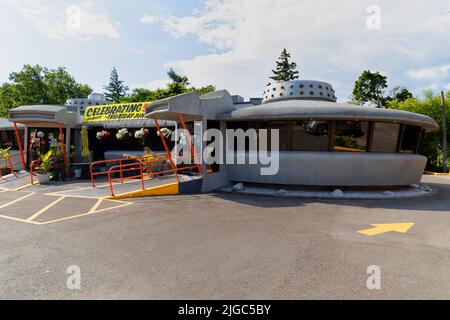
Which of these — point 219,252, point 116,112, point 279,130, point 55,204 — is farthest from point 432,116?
point 55,204

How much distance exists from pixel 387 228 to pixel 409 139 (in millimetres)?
7724

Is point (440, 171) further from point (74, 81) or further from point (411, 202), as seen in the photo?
point (74, 81)

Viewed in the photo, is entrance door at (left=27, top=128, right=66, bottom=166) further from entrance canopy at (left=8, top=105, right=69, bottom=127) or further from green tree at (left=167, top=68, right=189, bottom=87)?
green tree at (left=167, top=68, right=189, bottom=87)

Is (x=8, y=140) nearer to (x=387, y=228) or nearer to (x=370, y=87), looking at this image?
(x=387, y=228)

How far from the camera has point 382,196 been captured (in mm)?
10789

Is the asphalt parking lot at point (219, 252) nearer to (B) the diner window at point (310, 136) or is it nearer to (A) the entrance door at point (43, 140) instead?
(B) the diner window at point (310, 136)

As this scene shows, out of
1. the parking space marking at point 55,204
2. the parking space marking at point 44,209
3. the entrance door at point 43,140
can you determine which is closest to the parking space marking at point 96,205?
the parking space marking at point 55,204

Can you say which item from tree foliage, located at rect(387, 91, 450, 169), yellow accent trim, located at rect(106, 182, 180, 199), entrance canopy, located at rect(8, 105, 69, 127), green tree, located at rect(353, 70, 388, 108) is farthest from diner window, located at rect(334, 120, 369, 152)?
green tree, located at rect(353, 70, 388, 108)

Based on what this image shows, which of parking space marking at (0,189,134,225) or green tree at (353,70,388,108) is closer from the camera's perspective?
parking space marking at (0,189,134,225)

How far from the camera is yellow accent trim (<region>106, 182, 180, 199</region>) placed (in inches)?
404

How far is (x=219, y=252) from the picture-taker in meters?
4.86

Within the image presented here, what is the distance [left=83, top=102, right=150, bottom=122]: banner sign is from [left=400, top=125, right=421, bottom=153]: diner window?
14233 millimetres

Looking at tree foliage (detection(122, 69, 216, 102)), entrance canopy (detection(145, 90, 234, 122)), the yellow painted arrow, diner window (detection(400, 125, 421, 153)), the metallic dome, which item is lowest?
the yellow painted arrow
